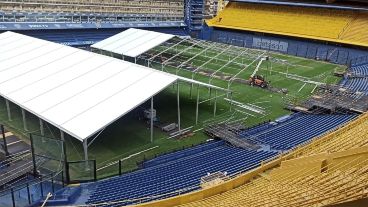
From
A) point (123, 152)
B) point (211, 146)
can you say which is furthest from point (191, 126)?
point (123, 152)

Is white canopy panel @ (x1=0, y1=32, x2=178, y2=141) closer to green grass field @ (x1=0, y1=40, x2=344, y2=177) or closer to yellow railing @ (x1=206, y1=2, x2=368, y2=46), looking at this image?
green grass field @ (x1=0, y1=40, x2=344, y2=177)

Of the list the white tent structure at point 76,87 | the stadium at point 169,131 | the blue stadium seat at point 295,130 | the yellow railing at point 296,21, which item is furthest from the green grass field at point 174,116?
the yellow railing at point 296,21

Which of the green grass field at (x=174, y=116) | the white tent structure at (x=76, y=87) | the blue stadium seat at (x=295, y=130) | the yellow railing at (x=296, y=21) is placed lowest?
the green grass field at (x=174, y=116)

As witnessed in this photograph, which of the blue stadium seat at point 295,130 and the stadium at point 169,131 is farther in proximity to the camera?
the blue stadium seat at point 295,130

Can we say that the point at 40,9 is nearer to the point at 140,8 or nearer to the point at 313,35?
the point at 140,8

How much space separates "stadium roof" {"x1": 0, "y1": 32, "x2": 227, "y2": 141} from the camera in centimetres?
1514

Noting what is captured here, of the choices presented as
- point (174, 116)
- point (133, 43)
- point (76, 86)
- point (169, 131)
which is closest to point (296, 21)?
point (133, 43)

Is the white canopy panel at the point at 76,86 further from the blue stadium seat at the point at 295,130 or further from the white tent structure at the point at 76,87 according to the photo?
the blue stadium seat at the point at 295,130

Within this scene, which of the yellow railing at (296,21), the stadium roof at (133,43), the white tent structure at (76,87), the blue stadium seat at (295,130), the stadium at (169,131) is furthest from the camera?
the yellow railing at (296,21)

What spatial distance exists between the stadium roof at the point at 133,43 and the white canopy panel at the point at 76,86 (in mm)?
7447

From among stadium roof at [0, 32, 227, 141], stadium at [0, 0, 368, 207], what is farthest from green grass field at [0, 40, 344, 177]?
stadium roof at [0, 32, 227, 141]

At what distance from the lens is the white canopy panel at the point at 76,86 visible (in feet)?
49.7

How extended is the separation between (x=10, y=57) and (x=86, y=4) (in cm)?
3030

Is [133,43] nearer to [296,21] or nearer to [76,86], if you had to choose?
[76,86]
